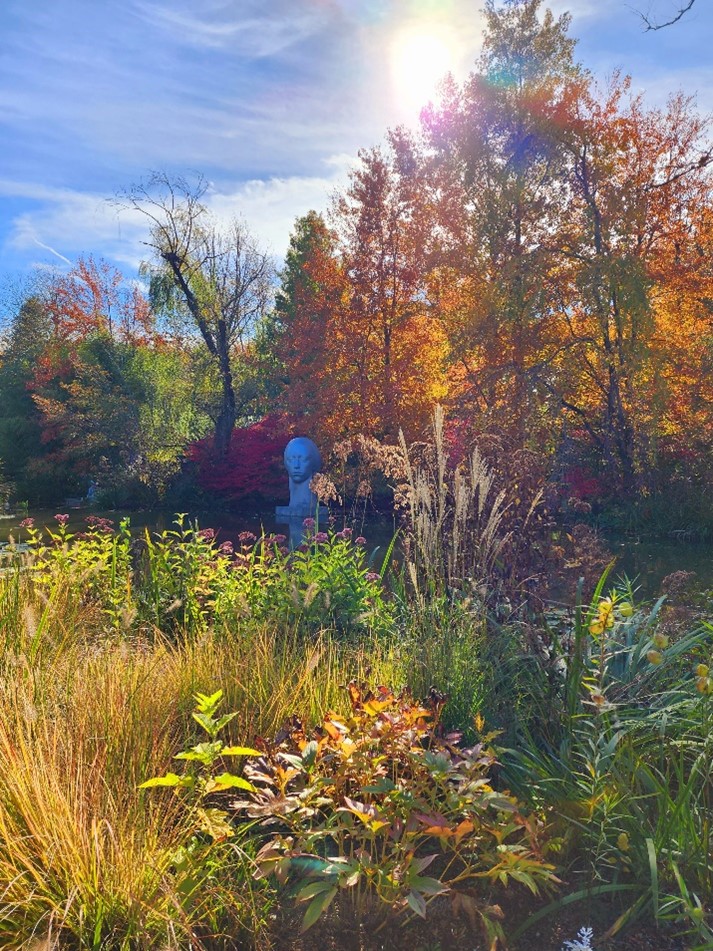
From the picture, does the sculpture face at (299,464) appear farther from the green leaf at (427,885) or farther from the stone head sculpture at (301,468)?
the green leaf at (427,885)

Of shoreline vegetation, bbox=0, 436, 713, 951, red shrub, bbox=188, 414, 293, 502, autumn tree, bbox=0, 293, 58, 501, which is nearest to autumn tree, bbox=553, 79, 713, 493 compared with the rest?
red shrub, bbox=188, 414, 293, 502

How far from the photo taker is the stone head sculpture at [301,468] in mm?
14633

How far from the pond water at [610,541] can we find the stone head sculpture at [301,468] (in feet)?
2.25

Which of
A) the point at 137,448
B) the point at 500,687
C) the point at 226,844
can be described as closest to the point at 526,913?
the point at 226,844

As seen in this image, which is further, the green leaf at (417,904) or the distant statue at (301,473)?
the distant statue at (301,473)

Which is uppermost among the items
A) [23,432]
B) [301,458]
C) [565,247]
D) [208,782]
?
[565,247]

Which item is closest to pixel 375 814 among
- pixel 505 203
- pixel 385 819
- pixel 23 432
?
pixel 385 819

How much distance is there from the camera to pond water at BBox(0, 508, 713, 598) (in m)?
9.11

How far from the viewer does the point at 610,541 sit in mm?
11867

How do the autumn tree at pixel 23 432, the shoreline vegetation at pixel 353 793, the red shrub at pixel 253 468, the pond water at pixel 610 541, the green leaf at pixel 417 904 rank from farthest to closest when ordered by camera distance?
the autumn tree at pixel 23 432 → the red shrub at pixel 253 468 → the pond water at pixel 610 541 → the shoreline vegetation at pixel 353 793 → the green leaf at pixel 417 904

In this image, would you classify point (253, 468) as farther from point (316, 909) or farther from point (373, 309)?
point (316, 909)

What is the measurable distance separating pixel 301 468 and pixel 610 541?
5.99 meters

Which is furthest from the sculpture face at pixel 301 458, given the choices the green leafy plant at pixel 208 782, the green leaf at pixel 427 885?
the green leaf at pixel 427 885

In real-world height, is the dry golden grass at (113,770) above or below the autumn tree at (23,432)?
below
